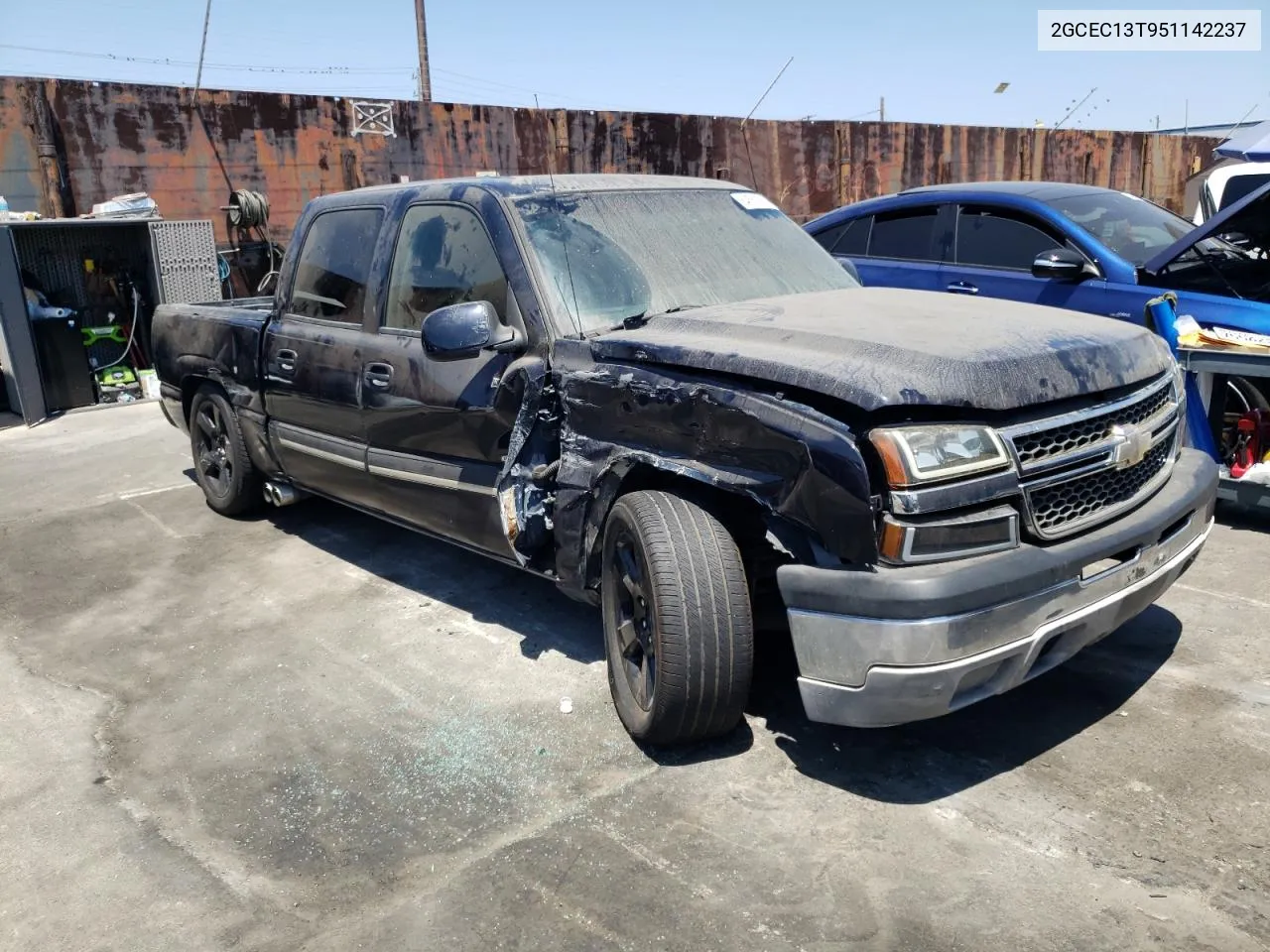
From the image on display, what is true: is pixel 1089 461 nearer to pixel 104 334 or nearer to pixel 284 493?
pixel 284 493

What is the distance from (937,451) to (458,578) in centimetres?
304

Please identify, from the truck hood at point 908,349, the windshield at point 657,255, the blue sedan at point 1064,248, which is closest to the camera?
the truck hood at point 908,349

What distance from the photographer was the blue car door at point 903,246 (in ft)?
22.8

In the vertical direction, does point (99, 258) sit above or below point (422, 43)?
below

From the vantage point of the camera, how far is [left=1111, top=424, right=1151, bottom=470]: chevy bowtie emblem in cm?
303

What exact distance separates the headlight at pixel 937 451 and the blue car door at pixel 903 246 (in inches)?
168

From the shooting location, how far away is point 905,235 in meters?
7.21

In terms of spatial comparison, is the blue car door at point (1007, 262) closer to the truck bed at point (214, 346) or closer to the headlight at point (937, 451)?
the headlight at point (937, 451)

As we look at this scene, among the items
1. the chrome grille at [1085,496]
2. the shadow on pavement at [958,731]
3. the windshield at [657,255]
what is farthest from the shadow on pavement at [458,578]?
the chrome grille at [1085,496]

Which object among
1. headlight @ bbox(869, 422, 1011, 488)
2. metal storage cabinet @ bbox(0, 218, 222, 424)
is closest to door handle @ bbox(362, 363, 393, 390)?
headlight @ bbox(869, 422, 1011, 488)

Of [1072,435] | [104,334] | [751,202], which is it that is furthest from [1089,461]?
[104,334]

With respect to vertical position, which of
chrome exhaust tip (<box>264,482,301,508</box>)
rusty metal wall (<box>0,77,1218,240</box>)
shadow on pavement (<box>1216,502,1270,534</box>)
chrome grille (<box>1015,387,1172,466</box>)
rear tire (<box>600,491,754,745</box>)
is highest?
rusty metal wall (<box>0,77,1218,240</box>)

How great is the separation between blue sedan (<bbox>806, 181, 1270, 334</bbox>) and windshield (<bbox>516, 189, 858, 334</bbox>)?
214 centimetres

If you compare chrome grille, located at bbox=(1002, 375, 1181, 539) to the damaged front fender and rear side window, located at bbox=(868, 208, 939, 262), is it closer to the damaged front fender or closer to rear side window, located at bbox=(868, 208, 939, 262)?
the damaged front fender
